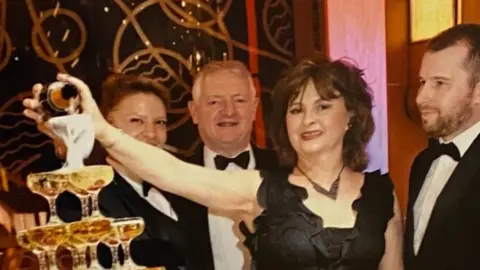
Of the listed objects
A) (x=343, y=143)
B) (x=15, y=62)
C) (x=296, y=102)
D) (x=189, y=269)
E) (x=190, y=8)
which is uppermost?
(x=190, y=8)

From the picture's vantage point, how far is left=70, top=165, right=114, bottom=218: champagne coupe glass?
4.79ft

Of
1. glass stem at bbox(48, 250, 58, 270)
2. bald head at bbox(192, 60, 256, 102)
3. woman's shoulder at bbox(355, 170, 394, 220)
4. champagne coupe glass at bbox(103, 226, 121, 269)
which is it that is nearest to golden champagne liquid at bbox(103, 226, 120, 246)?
champagne coupe glass at bbox(103, 226, 121, 269)

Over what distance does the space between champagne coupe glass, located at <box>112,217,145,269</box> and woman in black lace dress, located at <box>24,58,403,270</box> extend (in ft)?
0.37

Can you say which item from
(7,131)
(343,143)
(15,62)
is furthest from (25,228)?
(343,143)

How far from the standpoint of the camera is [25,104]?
60.4 inches

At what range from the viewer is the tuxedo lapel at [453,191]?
154 centimetres

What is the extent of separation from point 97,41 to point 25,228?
45cm

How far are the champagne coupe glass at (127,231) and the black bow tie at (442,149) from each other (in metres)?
0.69

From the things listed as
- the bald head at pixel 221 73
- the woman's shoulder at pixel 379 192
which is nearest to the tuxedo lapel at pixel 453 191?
the woman's shoulder at pixel 379 192

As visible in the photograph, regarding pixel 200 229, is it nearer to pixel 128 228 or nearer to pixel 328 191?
pixel 128 228

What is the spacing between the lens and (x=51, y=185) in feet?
4.78

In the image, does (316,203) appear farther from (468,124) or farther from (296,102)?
(468,124)

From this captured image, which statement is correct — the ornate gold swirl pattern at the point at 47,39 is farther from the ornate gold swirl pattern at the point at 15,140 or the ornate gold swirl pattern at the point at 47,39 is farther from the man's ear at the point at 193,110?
the man's ear at the point at 193,110

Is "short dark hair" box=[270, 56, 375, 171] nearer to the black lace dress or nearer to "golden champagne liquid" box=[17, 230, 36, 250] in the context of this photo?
the black lace dress
